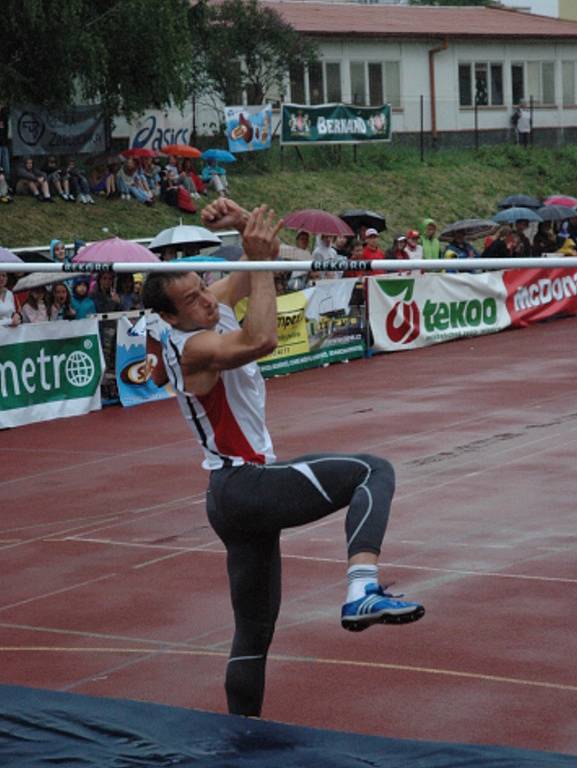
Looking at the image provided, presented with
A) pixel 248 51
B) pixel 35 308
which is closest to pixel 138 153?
pixel 248 51

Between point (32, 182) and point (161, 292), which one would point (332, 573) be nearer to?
point (161, 292)

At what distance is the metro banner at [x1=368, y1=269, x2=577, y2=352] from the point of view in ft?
80.0

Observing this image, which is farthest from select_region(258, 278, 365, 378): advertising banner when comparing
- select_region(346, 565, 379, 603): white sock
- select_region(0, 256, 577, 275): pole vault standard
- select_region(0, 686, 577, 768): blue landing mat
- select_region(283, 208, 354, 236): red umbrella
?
select_region(346, 565, 379, 603): white sock

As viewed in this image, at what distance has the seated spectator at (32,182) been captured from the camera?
34.0m

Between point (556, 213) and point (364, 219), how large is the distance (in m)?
4.90

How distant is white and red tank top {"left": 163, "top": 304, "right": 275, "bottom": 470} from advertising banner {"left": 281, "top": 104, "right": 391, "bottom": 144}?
35.0 meters

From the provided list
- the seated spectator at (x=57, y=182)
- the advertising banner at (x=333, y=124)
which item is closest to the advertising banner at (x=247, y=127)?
the advertising banner at (x=333, y=124)

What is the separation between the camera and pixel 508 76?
182ft

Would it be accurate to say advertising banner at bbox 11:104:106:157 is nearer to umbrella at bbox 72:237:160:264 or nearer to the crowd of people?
the crowd of people

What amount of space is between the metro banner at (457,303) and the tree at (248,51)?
15892 mm

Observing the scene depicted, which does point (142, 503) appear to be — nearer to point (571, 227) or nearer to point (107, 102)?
point (571, 227)

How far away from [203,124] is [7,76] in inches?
486

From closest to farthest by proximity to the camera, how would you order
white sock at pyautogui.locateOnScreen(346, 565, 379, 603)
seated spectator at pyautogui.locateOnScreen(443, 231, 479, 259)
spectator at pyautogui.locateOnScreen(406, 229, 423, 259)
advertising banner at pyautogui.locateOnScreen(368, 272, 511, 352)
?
white sock at pyautogui.locateOnScreen(346, 565, 379, 603)
advertising banner at pyautogui.locateOnScreen(368, 272, 511, 352)
spectator at pyautogui.locateOnScreen(406, 229, 423, 259)
seated spectator at pyautogui.locateOnScreen(443, 231, 479, 259)

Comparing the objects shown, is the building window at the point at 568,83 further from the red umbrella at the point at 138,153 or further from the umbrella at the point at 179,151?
the red umbrella at the point at 138,153
